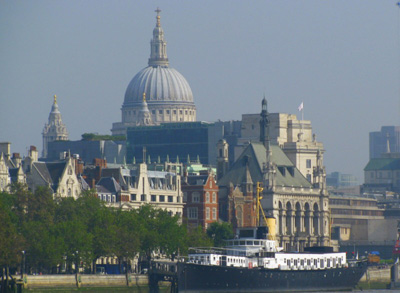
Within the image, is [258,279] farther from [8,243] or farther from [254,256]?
[8,243]

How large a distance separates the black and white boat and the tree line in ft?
30.5

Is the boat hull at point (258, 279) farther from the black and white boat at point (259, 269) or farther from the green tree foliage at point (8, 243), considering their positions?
the green tree foliage at point (8, 243)

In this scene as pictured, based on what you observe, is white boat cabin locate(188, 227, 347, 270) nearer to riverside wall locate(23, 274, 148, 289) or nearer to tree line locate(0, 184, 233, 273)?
riverside wall locate(23, 274, 148, 289)

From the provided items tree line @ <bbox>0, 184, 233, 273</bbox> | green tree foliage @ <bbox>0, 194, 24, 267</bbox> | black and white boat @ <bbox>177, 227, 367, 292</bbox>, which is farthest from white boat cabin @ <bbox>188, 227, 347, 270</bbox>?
green tree foliage @ <bbox>0, 194, 24, 267</bbox>

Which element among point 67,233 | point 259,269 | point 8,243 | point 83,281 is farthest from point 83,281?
point 259,269

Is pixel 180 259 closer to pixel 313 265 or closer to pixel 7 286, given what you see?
pixel 313 265

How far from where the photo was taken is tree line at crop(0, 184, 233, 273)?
17488cm

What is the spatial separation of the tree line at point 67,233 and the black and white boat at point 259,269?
9.31m

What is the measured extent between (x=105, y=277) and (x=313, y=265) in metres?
28.1

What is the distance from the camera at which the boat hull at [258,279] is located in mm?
171750

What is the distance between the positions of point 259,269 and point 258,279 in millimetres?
1187

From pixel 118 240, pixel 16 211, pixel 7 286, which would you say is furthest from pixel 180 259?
pixel 7 286

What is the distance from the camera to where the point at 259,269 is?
180 m

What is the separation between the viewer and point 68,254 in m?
178
